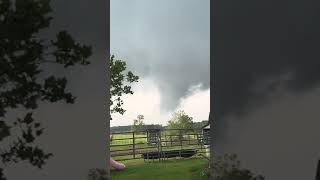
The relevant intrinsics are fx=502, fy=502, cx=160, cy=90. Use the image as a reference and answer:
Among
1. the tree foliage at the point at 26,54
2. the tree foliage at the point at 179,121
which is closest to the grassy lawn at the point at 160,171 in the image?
the tree foliage at the point at 26,54

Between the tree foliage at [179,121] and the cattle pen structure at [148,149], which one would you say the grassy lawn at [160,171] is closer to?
the cattle pen structure at [148,149]

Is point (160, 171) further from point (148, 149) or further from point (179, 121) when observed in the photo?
point (179, 121)

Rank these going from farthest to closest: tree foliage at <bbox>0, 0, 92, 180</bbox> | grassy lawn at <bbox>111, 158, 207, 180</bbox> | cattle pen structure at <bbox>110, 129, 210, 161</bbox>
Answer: cattle pen structure at <bbox>110, 129, 210, 161</bbox> < grassy lawn at <bbox>111, 158, 207, 180</bbox> < tree foliage at <bbox>0, 0, 92, 180</bbox>

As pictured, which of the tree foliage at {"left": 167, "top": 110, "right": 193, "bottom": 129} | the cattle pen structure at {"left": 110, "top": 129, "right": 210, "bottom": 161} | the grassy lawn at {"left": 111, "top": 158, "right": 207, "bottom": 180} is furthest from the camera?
the tree foliage at {"left": 167, "top": 110, "right": 193, "bottom": 129}

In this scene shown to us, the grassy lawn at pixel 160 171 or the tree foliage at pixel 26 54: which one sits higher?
the tree foliage at pixel 26 54

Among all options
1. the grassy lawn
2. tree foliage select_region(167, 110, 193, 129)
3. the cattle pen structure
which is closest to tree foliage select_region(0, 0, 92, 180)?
the grassy lawn

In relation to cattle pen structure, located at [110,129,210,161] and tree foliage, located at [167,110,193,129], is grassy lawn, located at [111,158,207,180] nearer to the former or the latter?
cattle pen structure, located at [110,129,210,161]

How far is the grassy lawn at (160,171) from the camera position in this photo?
→ 10.1 m

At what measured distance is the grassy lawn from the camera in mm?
10125

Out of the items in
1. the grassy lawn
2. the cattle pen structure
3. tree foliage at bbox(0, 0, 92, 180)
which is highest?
tree foliage at bbox(0, 0, 92, 180)

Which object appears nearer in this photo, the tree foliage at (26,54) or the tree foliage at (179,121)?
the tree foliage at (26,54)

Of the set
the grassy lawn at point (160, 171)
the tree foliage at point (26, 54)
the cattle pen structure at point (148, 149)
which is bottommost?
the grassy lawn at point (160, 171)

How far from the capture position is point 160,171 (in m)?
10.8

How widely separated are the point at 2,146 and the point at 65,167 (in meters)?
0.84
